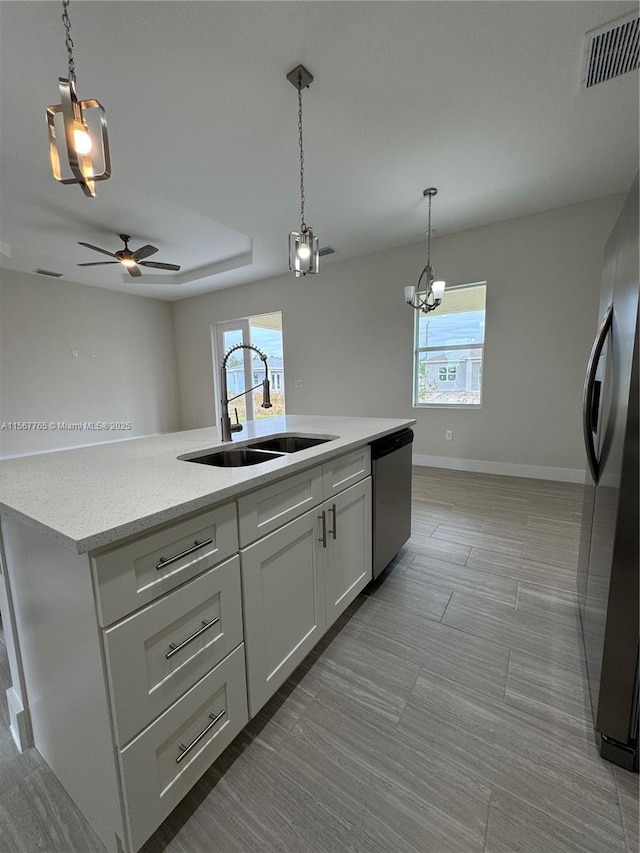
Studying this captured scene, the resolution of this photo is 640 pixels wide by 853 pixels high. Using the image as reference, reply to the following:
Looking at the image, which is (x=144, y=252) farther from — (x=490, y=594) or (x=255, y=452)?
(x=490, y=594)

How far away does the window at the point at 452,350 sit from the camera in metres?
4.05

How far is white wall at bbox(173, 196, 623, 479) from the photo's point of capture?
348cm

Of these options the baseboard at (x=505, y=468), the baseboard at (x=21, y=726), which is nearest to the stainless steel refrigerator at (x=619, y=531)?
the baseboard at (x=21, y=726)

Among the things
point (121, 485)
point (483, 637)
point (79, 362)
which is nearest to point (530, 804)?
point (483, 637)

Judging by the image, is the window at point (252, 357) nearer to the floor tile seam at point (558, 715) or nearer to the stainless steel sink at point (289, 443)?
the stainless steel sink at point (289, 443)

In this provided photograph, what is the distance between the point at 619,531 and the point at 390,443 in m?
1.06

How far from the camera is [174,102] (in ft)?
6.62

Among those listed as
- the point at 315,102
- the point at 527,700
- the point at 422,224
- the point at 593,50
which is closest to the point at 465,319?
the point at 422,224

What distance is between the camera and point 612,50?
1765mm

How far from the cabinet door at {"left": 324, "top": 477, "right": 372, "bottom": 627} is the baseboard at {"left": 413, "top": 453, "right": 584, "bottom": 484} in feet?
9.46

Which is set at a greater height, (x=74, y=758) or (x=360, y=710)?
(x=74, y=758)

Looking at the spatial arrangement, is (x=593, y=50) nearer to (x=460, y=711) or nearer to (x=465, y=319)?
(x=465, y=319)

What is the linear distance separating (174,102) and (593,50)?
7.63 feet

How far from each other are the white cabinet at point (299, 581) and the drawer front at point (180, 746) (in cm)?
8
